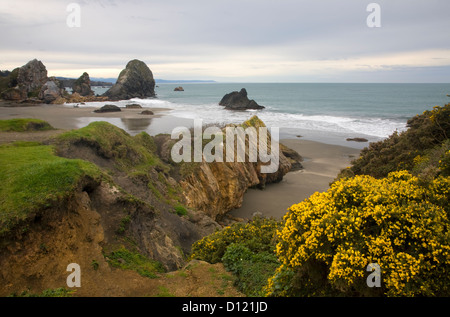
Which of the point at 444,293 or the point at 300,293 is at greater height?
the point at 444,293

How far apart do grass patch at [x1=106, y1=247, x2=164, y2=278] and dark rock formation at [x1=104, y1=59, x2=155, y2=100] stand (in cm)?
8411

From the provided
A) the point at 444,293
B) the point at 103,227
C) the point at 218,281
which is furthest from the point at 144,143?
the point at 444,293

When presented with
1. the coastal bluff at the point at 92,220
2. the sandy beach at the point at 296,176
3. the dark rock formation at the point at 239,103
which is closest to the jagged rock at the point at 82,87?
the dark rock formation at the point at 239,103

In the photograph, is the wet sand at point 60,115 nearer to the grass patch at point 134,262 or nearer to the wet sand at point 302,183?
the wet sand at point 302,183

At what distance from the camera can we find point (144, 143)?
1969 cm

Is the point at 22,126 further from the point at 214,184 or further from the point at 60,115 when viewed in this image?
the point at 60,115

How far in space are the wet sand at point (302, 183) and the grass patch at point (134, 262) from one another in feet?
31.9

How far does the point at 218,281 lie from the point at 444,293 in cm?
504

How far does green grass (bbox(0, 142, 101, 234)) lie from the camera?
7367 mm

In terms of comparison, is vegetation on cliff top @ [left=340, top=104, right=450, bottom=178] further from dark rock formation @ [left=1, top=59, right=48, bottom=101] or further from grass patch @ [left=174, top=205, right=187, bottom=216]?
dark rock formation @ [left=1, top=59, right=48, bottom=101]

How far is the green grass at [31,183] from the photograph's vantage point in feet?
24.2

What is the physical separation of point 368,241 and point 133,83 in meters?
102

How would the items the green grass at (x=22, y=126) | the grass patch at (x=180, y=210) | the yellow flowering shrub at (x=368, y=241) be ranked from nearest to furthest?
the yellow flowering shrub at (x=368, y=241), the grass patch at (x=180, y=210), the green grass at (x=22, y=126)
